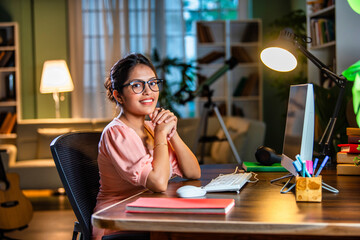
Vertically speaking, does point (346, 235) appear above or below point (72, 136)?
below

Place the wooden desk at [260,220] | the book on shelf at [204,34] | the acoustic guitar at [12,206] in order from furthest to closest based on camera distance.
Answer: the book on shelf at [204,34]
the acoustic guitar at [12,206]
the wooden desk at [260,220]

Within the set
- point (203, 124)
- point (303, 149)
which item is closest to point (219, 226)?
point (303, 149)

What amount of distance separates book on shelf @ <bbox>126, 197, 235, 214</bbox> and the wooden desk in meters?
0.02

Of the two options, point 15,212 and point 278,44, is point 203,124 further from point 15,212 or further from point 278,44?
point 278,44

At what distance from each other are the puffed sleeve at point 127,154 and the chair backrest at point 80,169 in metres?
0.12

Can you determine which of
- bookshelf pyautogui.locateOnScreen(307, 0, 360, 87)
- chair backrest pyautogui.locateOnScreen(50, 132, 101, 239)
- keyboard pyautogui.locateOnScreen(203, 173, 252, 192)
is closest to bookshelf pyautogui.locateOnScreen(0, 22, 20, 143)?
bookshelf pyautogui.locateOnScreen(307, 0, 360, 87)

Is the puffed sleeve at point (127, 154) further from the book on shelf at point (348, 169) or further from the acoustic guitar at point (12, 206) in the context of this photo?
the acoustic guitar at point (12, 206)

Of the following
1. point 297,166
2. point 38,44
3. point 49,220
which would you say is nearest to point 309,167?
point 297,166

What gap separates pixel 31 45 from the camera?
6656mm

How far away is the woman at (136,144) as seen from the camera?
4.83ft

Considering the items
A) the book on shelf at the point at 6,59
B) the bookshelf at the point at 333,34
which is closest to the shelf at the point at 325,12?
the bookshelf at the point at 333,34

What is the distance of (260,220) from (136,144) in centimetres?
57

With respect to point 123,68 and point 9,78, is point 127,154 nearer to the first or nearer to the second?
point 123,68

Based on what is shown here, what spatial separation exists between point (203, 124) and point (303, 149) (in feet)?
11.4
